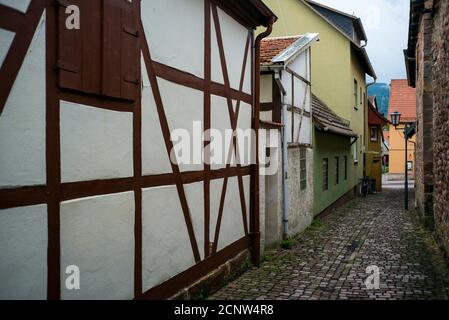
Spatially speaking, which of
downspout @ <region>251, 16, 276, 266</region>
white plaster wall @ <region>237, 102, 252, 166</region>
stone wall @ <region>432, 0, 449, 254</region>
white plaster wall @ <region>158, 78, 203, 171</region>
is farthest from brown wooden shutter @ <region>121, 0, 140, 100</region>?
stone wall @ <region>432, 0, 449, 254</region>

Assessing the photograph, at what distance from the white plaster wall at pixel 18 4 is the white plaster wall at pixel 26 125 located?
16 centimetres

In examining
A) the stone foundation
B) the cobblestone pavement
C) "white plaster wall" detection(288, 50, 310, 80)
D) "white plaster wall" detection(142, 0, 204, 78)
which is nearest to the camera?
"white plaster wall" detection(142, 0, 204, 78)

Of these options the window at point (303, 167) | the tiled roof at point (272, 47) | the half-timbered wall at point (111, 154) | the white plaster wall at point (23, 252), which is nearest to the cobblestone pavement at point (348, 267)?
the half-timbered wall at point (111, 154)

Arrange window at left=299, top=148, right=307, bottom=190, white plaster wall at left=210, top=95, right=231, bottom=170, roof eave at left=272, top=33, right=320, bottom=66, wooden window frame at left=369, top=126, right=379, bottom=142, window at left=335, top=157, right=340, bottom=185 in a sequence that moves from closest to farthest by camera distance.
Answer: white plaster wall at left=210, top=95, right=231, bottom=170 → roof eave at left=272, top=33, right=320, bottom=66 → window at left=299, top=148, right=307, bottom=190 → window at left=335, top=157, right=340, bottom=185 → wooden window frame at left=369, top=126, right=379, bottom=142

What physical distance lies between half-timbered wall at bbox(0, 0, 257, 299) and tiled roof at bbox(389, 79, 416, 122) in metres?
30.4

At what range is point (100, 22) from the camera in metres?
3.72

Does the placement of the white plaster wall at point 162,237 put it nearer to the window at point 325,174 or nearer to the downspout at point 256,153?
the downspout at point 256,153

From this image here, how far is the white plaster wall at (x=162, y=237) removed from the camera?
4461 mm

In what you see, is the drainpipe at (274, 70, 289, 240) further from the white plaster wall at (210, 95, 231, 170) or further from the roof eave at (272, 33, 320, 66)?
the white plaster wall at (210, 95, 231, 170)

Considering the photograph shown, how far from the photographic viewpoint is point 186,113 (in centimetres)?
531

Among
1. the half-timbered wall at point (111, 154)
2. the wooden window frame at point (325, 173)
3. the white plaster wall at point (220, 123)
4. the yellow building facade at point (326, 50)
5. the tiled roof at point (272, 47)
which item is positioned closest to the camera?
the half-timbered wall at point (111, 154)

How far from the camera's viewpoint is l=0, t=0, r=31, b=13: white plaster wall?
2811 mm

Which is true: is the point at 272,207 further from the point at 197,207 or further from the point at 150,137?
the point at 150,137
